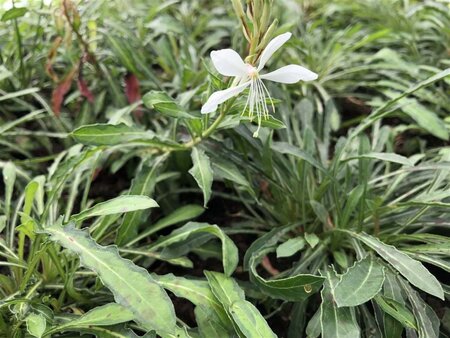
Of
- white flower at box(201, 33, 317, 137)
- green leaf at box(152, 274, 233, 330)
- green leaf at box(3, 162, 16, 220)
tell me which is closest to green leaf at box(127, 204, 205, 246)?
green leaf at box(152, 274, 233, 330)

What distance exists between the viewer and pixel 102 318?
36.3 inches

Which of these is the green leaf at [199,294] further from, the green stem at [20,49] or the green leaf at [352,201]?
the green stem at [20,49]

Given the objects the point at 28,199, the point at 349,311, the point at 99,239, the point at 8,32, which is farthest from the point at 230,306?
the point at 8,32

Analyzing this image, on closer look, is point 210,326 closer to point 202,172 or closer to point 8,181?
point 202,172

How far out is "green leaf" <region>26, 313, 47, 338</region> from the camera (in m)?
0.85

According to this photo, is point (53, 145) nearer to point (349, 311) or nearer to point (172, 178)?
point (172, 178)

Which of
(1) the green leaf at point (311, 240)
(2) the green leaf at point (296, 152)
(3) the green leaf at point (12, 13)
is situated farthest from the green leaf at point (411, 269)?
(3) the green leaf at point (12, 13)

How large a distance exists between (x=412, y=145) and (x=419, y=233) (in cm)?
52

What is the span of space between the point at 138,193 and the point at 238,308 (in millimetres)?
395

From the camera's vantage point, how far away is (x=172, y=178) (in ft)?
4.67

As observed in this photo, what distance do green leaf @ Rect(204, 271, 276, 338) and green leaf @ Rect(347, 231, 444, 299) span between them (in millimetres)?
287

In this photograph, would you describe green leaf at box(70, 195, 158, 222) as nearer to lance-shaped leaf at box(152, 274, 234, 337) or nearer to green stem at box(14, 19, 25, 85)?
lance-shaped leaf at box(152, 274, 234, 337)

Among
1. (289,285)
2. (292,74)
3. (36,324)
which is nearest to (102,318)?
(36,324)

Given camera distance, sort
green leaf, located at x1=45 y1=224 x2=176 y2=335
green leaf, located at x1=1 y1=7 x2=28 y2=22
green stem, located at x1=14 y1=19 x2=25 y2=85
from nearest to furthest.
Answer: green leaf, located at x1=45 y1=224 x2=176 y2=335
green leaf, located at x1=1 y1=7 x2=28 y2=22
green stem, located at x1=14 y1=19 x2=25 y2=85
